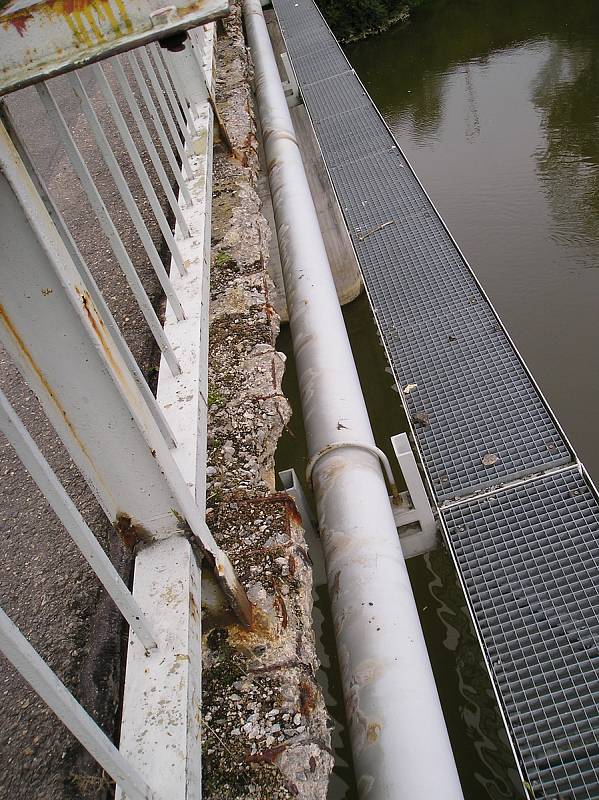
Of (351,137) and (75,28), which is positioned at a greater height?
(75,28)

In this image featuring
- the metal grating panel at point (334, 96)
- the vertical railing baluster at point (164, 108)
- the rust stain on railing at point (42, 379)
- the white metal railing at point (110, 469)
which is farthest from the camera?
the metal grating panel at point (334, 96)

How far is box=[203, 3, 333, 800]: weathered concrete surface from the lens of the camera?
1.68 m

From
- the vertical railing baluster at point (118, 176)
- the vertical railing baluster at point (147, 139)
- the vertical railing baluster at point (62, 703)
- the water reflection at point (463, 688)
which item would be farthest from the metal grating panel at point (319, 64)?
the vertical railing baluster at point (62, 703)

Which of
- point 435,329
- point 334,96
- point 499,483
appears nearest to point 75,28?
point 499,483

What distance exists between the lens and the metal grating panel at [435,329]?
12.6 feet

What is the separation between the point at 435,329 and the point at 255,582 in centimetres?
300

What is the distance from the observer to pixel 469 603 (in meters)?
3.22

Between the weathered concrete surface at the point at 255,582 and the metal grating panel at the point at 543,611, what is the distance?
4.16 feet

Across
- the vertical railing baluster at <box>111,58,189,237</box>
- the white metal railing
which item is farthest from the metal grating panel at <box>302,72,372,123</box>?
the white metal railing

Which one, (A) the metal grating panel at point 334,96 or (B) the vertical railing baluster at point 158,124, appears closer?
(B) the vertical railing baluster at point 158,124

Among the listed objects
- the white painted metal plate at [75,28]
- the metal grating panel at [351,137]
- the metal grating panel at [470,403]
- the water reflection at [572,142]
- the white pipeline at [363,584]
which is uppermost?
the white painted metal plate at [75,28]

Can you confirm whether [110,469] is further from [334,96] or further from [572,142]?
[572,142]

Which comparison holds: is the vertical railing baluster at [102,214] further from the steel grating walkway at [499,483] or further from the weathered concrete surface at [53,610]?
the steel grating walkway at [499,483]

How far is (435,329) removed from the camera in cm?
474
